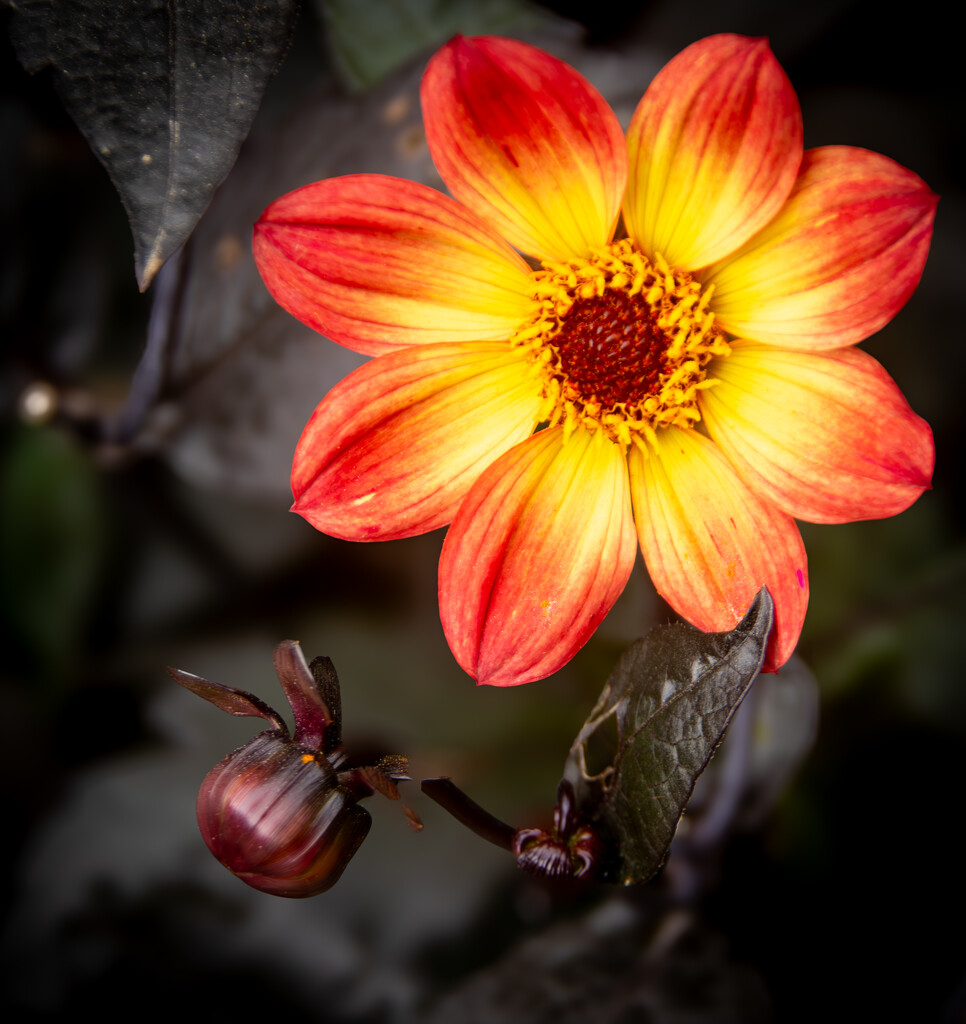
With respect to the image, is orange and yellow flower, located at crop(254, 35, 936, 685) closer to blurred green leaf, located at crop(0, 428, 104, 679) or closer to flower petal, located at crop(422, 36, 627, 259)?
flower petal, located at crop(422, 36, 627, 259)

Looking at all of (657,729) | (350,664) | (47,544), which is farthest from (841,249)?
(47,544)

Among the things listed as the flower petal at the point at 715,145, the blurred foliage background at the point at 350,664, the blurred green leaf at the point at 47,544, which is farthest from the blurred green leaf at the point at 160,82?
the blurred green leaf at the point at 47,544

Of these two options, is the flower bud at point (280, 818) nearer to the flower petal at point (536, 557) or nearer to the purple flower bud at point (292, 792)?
the purple flower bud at point (292, 792)

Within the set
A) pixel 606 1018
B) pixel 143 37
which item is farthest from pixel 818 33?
pixel 606 1018

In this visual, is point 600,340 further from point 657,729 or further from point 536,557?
point 657,729

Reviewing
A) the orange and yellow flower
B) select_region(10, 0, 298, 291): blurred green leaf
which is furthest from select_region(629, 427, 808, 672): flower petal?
select_region(10, 0, 298, 291): blurred green leaf

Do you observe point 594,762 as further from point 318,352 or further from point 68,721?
point 68,721
